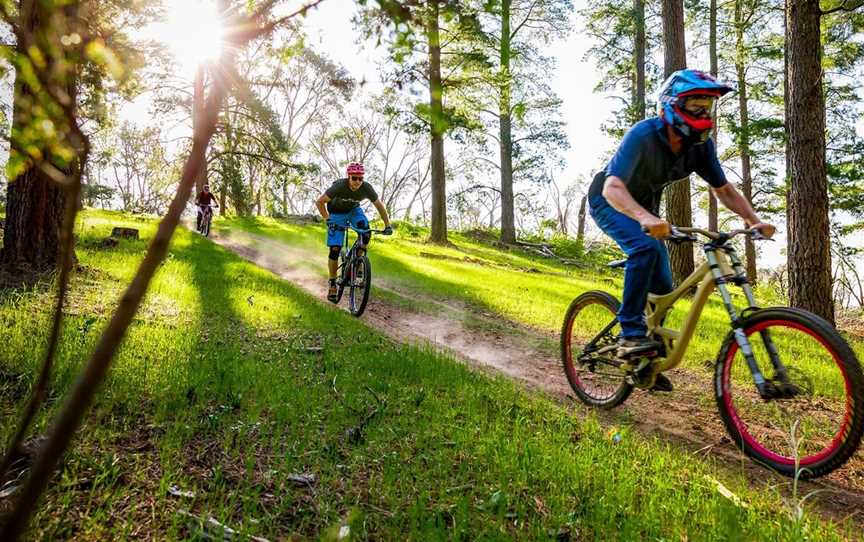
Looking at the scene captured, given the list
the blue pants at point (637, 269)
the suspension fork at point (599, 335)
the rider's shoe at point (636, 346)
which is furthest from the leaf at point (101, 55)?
the suspension fork at point (599, 335)

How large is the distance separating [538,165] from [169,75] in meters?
18.3

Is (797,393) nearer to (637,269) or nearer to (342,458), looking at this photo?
(637,269)

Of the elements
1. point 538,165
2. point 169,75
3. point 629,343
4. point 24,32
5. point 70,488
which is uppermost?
point 169,75

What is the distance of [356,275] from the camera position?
29.3 ft

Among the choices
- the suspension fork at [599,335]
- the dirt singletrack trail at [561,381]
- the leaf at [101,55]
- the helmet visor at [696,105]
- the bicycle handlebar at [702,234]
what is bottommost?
the dirt singletrack trail at [561,381]

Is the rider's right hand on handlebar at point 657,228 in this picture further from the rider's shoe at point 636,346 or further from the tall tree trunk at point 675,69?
the tall tree trunk at point 675,69

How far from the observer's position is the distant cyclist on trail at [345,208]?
29.3 feet

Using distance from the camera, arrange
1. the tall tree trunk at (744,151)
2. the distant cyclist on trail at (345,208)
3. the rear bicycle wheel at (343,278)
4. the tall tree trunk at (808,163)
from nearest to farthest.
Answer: the tall tree trunk at (808,163) → the distant cyclist on trail at (345,208) → the rear bicycle wheel at (343,278) → the tall tree trunk at (744,151)

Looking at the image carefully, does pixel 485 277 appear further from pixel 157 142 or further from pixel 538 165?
pixel 157 142

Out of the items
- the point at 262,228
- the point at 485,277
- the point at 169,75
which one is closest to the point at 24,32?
the point at 485,277

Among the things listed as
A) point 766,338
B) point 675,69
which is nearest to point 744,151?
point 675,69

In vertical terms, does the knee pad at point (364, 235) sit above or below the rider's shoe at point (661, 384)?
above

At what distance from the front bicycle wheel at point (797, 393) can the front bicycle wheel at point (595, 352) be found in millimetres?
907

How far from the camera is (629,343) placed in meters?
4.23
